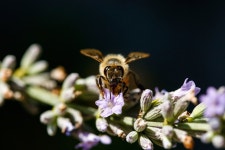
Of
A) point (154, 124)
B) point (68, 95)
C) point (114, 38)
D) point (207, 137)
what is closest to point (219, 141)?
point (207, 137)

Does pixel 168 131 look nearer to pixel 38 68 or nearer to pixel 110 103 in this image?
pixel 110 103

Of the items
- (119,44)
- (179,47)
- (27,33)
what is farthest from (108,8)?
(27,33)

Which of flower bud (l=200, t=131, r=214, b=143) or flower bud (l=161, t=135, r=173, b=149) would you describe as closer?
flower bud (l=200, t=131, r=214, b=143)

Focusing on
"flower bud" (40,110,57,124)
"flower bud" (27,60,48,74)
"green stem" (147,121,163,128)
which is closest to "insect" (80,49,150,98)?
"green stem" (147,121,163,128)

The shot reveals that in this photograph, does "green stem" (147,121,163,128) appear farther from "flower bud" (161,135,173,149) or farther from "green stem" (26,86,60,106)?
"green stem" (26,86,60,106)

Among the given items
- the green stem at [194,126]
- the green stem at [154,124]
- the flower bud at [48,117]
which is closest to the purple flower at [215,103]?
the green stem at [194,126]
